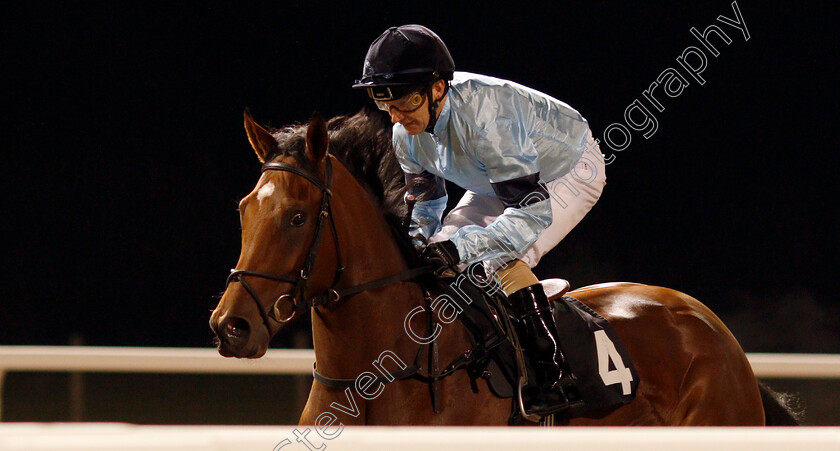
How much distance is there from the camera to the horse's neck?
5.02 feet

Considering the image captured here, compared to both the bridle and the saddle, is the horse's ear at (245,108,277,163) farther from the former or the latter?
the saddle

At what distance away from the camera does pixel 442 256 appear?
164 cm

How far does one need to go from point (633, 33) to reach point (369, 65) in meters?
2.55

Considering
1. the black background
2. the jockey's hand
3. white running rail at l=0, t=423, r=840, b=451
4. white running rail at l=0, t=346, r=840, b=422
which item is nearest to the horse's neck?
the jockey's hand

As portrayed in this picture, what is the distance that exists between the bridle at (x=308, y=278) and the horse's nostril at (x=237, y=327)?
0.12ft

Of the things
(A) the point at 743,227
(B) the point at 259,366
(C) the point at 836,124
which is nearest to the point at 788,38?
(C) the point at 836,124

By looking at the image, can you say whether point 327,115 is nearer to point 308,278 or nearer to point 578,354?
point 578,354

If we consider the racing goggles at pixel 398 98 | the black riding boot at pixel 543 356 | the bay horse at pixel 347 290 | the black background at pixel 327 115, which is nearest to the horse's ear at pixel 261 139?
the bay horse at pixel 347 290

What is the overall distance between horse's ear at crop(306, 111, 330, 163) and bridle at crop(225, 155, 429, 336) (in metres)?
0.03

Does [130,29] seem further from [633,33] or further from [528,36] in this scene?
[633,33]

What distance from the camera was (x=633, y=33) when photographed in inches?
150

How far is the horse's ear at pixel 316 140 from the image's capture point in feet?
4.87

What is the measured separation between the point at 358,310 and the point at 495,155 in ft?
1.48

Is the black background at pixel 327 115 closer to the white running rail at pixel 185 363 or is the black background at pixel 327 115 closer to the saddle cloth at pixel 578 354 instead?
the white running rail at pixel 185 363
